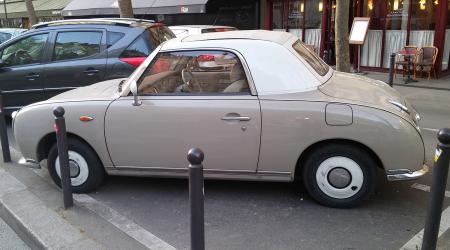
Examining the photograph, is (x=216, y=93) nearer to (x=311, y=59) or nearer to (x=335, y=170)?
(x=311, y=59)

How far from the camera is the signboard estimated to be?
1279 cm

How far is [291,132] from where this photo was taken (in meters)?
4.16

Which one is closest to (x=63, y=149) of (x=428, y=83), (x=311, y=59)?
(x=311, y=59)

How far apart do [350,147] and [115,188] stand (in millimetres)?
2546

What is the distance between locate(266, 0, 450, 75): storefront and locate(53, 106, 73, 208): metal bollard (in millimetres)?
10668

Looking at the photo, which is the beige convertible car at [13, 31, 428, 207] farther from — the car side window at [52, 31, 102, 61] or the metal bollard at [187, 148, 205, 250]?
the car side window at [52, 31, 102, 61]

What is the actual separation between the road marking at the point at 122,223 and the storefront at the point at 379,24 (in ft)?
34.1

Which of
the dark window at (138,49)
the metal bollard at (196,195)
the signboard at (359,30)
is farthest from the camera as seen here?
the signboard at (359,30)

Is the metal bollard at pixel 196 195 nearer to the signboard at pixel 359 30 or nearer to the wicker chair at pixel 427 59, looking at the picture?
the wicker chair at pixel 427 59

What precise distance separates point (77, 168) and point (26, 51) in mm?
3478

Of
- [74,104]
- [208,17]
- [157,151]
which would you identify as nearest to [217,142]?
[157,151]

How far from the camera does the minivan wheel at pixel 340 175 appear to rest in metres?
4.12

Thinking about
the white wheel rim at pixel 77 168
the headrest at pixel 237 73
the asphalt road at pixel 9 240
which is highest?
the headrest at pixel 237 73

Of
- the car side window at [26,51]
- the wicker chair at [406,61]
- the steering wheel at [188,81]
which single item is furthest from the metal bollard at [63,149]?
the wicker chair at [406,61]
